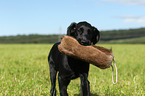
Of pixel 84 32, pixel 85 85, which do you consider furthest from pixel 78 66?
pixel 84 32

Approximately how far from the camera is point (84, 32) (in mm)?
3191

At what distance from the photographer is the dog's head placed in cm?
305

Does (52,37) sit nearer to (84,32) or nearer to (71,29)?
(71,29)

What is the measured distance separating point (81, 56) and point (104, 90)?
5.54 ft

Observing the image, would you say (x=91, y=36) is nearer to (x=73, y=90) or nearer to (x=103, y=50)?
(x=103, y=50)

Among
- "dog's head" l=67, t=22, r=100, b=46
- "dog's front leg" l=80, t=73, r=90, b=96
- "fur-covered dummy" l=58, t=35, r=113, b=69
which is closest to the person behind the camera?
"fur-covered dummy" l=58, t=35, r=113, b=69

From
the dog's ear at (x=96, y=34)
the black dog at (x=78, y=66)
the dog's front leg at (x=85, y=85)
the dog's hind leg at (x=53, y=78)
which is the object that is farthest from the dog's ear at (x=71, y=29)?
the dog's hind leg at (x=53, y=78)

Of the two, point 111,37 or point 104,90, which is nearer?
point 104,90

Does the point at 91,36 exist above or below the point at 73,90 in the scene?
above

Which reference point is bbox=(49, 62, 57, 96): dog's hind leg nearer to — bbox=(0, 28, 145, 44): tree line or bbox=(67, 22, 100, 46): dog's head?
bbox=(67, 22, 100, 46): dog's head

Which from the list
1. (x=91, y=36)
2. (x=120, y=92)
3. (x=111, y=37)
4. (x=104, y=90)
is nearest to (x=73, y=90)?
(x=104, y=90)

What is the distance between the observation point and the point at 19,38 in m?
55.1

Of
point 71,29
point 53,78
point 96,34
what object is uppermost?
point 71,29

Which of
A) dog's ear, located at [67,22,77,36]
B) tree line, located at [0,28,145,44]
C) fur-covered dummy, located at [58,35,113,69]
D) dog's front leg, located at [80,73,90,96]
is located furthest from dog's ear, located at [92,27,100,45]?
tree line, located at [0,28,145,44]
